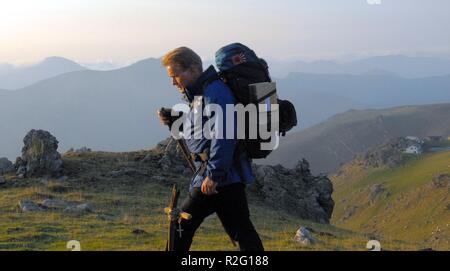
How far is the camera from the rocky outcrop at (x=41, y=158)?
2962cm

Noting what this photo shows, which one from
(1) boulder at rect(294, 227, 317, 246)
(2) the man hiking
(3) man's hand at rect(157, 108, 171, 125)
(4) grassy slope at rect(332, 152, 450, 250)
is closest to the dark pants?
(2) the man hiking

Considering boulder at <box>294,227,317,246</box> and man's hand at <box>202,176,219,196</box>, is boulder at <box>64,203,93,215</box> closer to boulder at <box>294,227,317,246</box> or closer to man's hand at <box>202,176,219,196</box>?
boulder at <box>294,227,317,246</box>

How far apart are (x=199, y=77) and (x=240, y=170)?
1448 millimetres

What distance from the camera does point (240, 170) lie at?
7.81 m

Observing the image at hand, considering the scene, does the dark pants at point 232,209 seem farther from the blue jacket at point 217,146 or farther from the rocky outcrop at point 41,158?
the rocky outcrop at point 41,158

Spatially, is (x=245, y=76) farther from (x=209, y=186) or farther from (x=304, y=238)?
(x=304, y=238)

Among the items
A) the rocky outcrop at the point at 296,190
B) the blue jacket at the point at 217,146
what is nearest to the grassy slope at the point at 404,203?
the rocky outcrop at the point at 296,190

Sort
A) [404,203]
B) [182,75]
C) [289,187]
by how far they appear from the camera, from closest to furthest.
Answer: [182,75] → [289,187] → [404,203]

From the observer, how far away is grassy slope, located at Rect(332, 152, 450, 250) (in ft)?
433

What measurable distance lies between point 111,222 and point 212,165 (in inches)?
503

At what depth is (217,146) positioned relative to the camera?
7363 mm

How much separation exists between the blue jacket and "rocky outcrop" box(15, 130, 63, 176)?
77.0 ft

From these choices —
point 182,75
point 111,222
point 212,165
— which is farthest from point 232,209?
point 111,222
